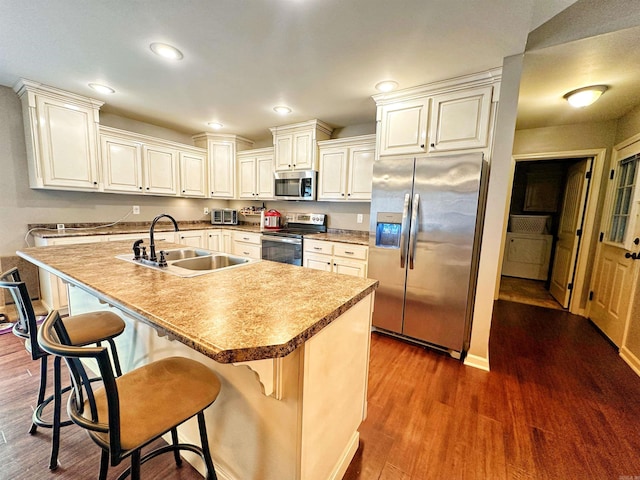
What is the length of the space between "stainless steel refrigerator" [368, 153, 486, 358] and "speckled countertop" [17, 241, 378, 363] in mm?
1210

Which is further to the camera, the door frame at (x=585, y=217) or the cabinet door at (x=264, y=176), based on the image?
the cabinet door at (x=264, y=176)

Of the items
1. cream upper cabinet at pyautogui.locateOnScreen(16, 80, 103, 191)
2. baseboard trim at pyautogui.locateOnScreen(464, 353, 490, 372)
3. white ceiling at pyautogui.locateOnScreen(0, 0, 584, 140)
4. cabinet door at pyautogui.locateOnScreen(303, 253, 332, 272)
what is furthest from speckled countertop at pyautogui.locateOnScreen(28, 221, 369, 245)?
white ceiling at pyautogui.locateOnScreen(0, 0, 584, 140)

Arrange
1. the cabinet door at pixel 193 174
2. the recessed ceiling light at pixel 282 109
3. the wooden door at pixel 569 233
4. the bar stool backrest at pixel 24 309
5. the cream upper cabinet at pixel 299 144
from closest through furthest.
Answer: the bar stool backrest at pixel 24 309 < the recessed ceiling light at pixel 282 109 < the wooden door at pixel 569 233 < the cream upper cabinet at pixel 299 144 < the cabinet door at pixel 193 174

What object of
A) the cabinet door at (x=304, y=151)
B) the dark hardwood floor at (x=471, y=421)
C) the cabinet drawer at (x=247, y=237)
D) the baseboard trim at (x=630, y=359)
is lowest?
the dark hardwood floor at (x=471, y=421)

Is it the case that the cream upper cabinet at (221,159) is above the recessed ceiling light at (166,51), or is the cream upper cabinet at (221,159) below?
below

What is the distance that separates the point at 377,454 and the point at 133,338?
1510 mm

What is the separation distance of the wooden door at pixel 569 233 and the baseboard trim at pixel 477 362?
7.47ft

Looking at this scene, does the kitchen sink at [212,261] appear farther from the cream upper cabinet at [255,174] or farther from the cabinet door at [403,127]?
the cream upper cabinet at [255,174]

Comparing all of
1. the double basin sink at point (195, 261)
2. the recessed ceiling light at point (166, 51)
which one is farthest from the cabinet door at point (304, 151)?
the double basin sink at point (195, 261)

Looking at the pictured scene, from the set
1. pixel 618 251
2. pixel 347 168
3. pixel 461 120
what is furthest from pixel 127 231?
pixel 618 251

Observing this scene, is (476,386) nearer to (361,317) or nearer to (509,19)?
(361,317)

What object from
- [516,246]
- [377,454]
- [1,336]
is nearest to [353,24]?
[377,454]

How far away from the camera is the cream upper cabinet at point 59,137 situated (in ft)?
8.59

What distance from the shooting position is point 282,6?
1.51 metres
